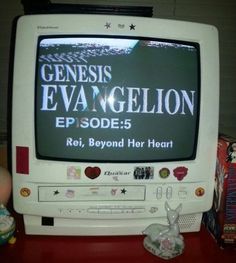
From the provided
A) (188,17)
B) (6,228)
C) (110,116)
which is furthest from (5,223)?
(188,17)

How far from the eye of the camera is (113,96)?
0.70 meters

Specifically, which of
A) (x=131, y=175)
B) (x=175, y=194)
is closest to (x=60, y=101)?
(x=131, y=175)

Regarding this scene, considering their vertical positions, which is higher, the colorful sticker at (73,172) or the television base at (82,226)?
the colorful sticker at (73,172)

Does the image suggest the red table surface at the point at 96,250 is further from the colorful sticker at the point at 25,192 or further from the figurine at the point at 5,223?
the colorful sticker at the point at 25,192

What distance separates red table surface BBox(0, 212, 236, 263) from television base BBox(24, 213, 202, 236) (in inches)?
0.7

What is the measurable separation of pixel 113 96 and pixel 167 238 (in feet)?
→ 1.21

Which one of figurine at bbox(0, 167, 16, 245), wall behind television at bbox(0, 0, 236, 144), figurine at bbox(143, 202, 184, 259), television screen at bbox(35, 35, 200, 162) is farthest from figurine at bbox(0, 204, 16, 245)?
wall behind television at bbox(0, 0, 236, 144)

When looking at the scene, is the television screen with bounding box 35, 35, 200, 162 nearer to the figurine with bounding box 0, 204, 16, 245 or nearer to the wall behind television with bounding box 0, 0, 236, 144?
the figurine with bounding box 0, 204, 16, 245

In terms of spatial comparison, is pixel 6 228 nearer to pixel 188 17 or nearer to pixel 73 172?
pixel 73 172

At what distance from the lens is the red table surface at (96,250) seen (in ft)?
2.28

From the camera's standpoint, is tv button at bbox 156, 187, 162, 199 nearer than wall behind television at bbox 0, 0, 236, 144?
Yes

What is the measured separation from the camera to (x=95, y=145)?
71 centimetres

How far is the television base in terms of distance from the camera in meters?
Answer: 0.75

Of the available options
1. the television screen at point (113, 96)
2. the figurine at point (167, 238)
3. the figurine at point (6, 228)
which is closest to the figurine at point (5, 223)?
the figurine at point (6, 228)
